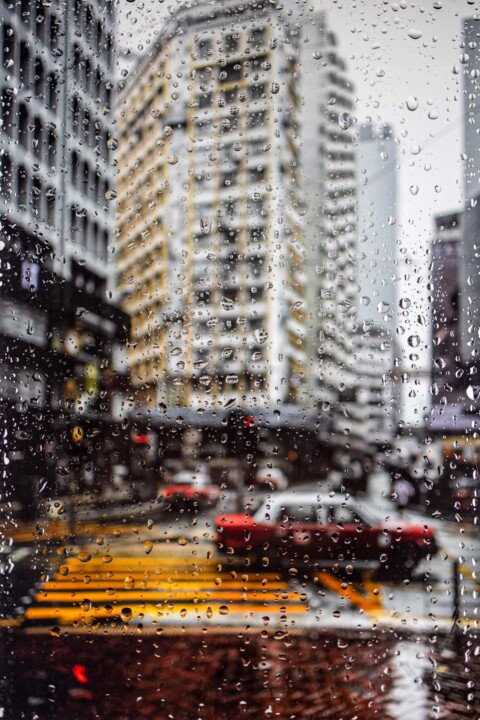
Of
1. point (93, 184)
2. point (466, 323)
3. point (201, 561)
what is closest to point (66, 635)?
point (201, 561)

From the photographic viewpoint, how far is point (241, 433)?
2225 mm

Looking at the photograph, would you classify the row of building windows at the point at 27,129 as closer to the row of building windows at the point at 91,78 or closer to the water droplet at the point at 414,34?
the row of building windows at the point at 91,78

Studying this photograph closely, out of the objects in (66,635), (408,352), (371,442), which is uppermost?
(408,352)

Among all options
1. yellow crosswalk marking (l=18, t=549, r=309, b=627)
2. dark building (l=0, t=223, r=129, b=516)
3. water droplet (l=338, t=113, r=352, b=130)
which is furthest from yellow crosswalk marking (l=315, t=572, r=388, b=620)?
water droplet (l=338, t=113, r=352, b=130)

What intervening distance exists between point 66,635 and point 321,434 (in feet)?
4.77

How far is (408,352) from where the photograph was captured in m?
1.82

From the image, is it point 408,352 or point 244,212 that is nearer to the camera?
point 408,352

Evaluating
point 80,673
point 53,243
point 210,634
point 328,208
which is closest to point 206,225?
point 53,243

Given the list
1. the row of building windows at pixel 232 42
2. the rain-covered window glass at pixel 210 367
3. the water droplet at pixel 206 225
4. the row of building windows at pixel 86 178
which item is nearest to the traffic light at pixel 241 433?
the rain-covered window glass at pixel 210 367

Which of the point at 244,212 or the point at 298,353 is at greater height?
the point at 244,212

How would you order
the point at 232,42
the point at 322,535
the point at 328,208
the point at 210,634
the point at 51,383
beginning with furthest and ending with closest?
the point at 328,208, the point at 210,634, the point at 322,535, the point at 232,42, the point at 51,383

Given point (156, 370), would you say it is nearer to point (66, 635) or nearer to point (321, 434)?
point (66, 635)

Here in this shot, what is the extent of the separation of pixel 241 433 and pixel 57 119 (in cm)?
125

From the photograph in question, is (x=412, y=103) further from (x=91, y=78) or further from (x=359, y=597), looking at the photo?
(x=359, y=597)
